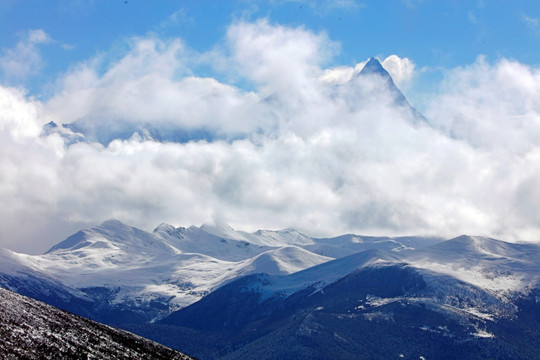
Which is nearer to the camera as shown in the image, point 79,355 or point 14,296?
point 79,355

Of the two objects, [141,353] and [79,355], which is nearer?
[79,355]

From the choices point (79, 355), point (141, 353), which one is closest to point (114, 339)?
point (141, 353)

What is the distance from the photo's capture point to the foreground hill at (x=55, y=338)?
158 m

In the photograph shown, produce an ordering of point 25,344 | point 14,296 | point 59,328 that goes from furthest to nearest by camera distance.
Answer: point 14,296 < point 59,328 < point 25,344

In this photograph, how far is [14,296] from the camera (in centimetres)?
19700

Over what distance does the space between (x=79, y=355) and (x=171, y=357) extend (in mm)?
Answer: 33850

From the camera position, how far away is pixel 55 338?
172m

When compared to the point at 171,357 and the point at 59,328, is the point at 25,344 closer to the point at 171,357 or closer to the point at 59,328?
the point at 59,328

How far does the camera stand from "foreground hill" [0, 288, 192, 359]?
158375mm

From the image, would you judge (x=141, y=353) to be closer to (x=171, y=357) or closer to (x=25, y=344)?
(x=171, y=357)

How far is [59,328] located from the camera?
594 ft

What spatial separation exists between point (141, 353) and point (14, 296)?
146ft

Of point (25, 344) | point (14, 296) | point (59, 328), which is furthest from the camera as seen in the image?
point (14, 296)

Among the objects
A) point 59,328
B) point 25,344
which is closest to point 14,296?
point 59,328
